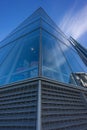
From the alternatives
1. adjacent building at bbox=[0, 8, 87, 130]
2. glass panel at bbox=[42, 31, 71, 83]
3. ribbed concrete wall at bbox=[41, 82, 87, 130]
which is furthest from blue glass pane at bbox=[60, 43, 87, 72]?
ribbed concrete wall at bbox=[41, 82, 87, 130]

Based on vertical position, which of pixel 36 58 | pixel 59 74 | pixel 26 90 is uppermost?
pixel 36 58

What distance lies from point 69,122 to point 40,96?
140 centimetres

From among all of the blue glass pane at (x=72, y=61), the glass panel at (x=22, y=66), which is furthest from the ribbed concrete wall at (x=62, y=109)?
the blue glass pane at (x=72, y=61)

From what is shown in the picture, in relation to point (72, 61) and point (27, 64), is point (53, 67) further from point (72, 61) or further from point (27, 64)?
point (72, 61)

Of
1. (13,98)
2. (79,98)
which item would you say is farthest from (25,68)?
(79,98)

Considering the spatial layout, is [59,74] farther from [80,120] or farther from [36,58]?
[80,120]

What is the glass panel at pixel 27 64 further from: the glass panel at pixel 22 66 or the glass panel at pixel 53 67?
the glass panel at pixel 53 67

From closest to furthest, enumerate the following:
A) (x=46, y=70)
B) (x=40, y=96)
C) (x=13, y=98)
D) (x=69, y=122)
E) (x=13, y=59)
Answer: (x=40, y=96) → (x=69, y=122) → (x=13, y=98) → (x=46, y=70) → (x=13, y=59)

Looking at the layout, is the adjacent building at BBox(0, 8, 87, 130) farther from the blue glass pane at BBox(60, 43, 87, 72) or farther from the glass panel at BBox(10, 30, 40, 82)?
the blue glass pane at BBox(60, 43, 87, 72)

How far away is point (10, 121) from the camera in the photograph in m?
4.57

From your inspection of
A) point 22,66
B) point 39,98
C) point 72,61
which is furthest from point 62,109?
point 72,61

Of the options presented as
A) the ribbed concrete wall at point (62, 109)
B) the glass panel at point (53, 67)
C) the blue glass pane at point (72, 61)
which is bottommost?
the ribbed concrete wall at point (62, 109)

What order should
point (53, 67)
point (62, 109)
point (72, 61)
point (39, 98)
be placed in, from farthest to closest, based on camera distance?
point (72, 61)
point (53, 67)
point (62, 109)
point (39, 98)

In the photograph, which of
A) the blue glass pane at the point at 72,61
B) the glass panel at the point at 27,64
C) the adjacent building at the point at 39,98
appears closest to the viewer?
the adjacent building at the point at 39,98
